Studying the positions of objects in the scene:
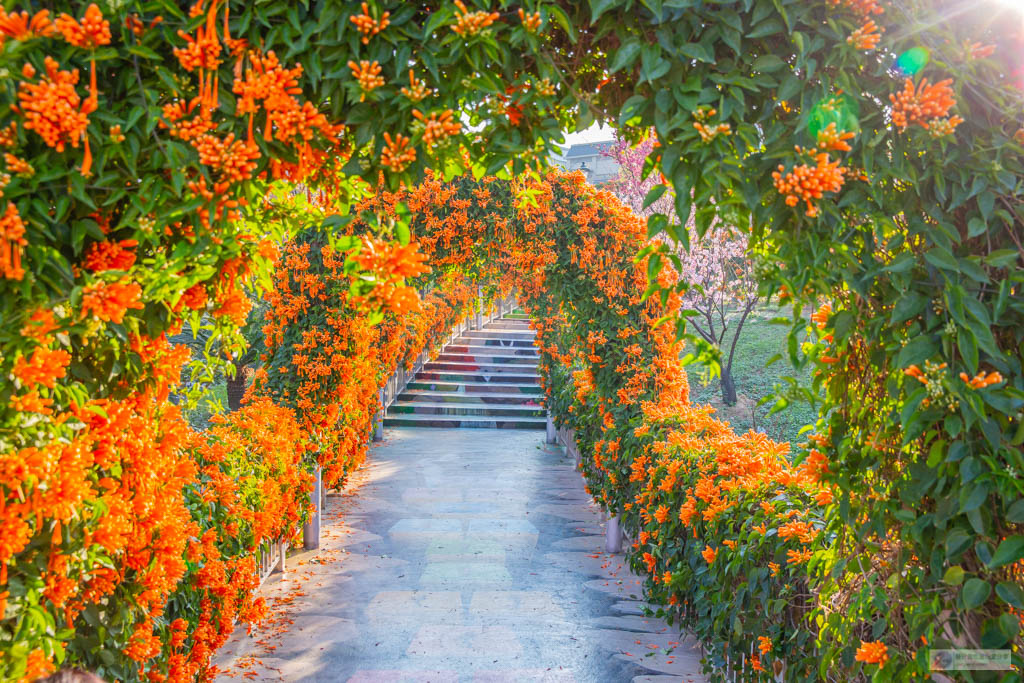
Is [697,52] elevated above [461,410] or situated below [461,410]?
above

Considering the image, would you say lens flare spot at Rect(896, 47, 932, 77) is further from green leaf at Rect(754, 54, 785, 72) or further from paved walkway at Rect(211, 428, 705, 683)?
paved walkway at Rect(211, 428, 705, 683)

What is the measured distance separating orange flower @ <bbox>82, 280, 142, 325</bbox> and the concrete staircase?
11396 millimetres

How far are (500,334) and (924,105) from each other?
17.6 m

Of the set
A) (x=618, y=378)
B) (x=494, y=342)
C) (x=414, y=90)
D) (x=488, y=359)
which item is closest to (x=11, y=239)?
(x=414, y=90)

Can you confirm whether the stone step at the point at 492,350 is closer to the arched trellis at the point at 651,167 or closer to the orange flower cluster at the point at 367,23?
the arched trellis at the point at 651,167

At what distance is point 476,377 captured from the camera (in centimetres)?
1551

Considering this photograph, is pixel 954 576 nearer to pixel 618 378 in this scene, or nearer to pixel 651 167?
pixel 651 167

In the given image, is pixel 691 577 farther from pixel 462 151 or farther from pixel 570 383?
pixel 570 383

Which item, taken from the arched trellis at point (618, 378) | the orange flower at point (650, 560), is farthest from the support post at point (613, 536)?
the orange flower at point (650, 560)

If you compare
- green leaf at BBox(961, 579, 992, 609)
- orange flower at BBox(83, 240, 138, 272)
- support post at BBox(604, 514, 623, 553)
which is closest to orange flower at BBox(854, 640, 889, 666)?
green leaf at BBox(961, 579, 992, 609)

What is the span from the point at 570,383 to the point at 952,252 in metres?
7.19

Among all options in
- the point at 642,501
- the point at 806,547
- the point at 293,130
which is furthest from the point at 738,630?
the point at 293,130

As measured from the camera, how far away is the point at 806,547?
252 cm

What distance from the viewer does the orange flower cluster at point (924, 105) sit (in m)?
1.41
